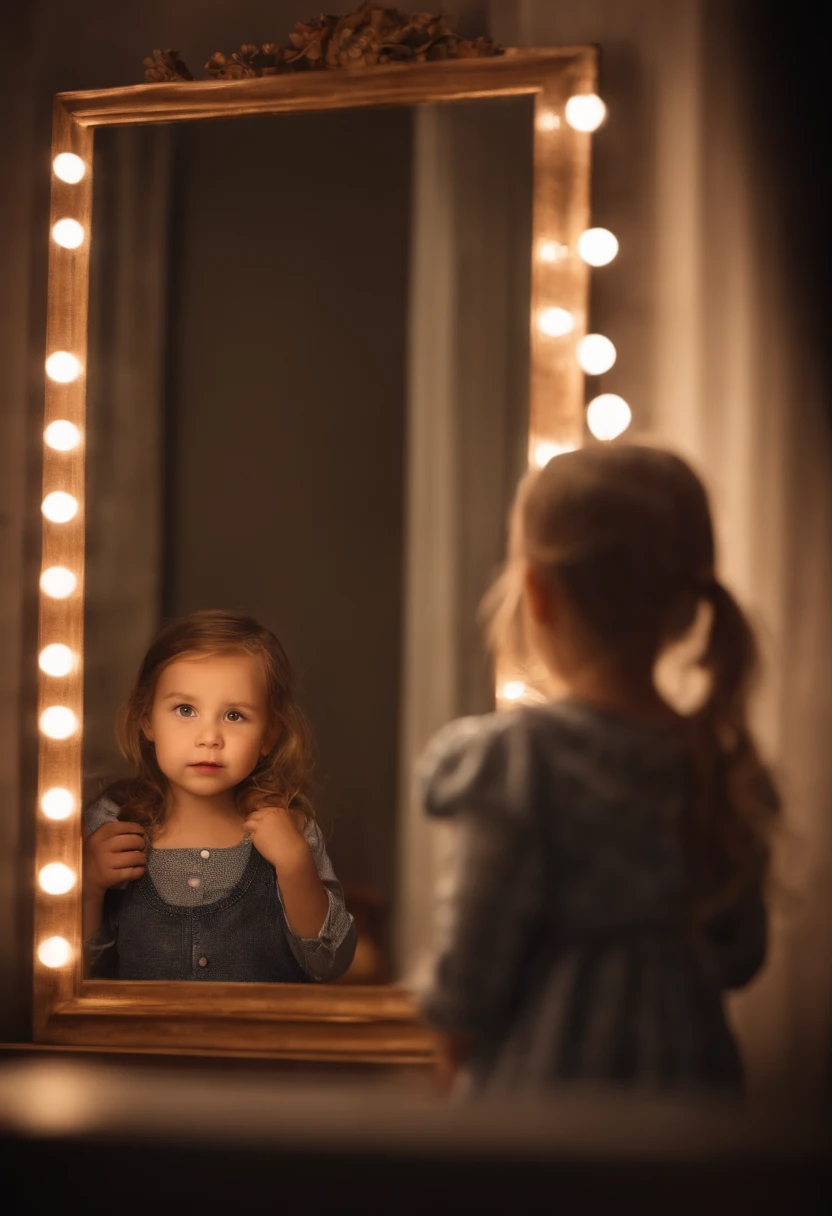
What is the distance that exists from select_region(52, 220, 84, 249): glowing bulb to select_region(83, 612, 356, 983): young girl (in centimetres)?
40

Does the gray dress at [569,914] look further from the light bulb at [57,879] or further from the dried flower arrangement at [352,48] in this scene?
the dried flower arrangement at [352,48]

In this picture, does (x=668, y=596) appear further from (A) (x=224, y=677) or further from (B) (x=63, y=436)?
(B) (x=63, y=436)

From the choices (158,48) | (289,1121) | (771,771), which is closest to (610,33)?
(158,48)

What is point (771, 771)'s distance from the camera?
79 centimetres

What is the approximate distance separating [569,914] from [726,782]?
14 cm

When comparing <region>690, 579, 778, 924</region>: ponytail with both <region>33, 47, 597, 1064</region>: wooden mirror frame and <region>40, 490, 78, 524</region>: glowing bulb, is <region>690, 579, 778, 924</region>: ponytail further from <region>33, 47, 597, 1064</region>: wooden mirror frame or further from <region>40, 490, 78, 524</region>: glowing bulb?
<region>40, 490, 78, 524</region>: glowing bulb

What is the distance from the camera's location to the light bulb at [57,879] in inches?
42.4

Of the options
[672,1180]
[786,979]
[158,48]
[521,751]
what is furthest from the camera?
[158,48]

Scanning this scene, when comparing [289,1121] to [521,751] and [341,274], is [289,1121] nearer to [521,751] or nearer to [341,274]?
[521,751]

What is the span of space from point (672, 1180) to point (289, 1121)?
0.17 m

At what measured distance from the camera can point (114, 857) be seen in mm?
1065

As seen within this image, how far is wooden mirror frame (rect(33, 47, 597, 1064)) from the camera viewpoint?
1027 millimetres

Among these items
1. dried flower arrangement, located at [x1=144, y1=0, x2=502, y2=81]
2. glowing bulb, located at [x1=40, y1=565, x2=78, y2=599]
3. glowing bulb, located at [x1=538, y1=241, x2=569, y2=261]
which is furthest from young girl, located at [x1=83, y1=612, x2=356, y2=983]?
dried flower arrangement, located at [x1=144, y1=0, x2=502, y2=81]

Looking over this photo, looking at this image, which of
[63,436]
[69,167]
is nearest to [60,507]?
[63,436]
